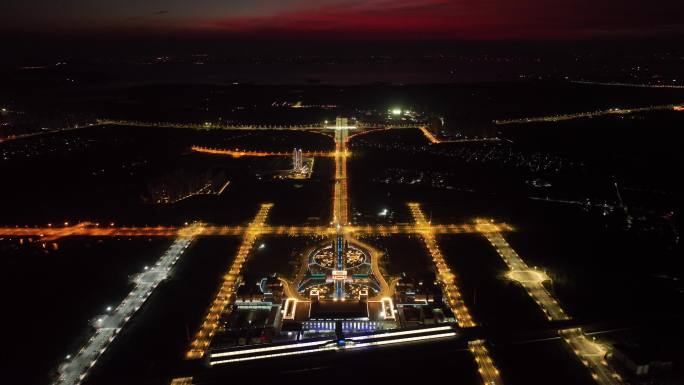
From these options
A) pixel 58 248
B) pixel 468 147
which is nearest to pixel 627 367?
pixel 58 248

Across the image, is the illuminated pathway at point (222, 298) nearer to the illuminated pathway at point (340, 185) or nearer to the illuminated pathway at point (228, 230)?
the illuminated pathway at point (228, 230)

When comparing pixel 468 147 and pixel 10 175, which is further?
pixel 468 147

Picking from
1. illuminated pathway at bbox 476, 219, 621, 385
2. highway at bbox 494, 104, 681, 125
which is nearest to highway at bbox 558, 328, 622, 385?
illuminated pathway at bbox 476, 219, 621, 385

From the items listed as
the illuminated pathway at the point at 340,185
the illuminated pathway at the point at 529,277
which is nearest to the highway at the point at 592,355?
the illuminated pathway at the point at 529,277

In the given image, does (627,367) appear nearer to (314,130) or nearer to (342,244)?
(342,244)

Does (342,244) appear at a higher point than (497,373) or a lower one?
higher

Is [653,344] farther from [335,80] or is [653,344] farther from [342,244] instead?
[335,80]

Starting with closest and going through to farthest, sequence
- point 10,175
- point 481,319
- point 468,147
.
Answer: point 481,319 < point 10,175 < point 468,147

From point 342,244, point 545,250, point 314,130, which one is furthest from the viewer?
point 314,130
